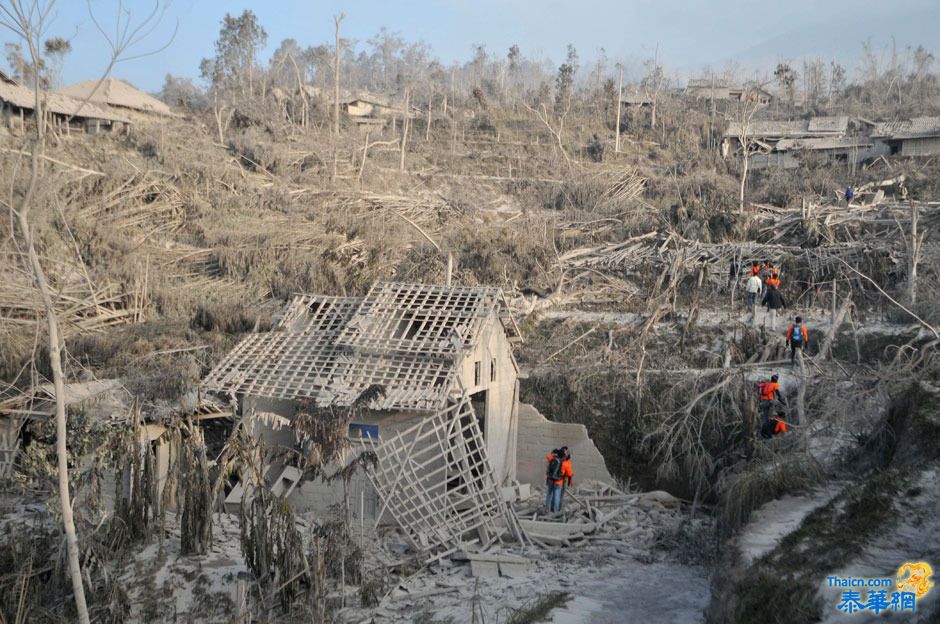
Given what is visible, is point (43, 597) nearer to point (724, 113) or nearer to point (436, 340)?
point (436, 340)

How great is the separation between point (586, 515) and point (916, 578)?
7740 mm

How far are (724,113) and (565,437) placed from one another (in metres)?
35.1

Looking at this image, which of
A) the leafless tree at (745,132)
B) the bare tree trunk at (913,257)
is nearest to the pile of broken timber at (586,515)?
the bare tree trunk at (913,257)

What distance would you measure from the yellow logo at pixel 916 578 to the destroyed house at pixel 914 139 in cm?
3288

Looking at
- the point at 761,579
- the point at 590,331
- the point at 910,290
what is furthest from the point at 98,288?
the point at 910,290

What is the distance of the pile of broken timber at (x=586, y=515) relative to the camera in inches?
548

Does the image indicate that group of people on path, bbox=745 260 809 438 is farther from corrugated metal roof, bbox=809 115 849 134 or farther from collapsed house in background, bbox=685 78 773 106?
collapsed house in background, bbox=685 78 773 106

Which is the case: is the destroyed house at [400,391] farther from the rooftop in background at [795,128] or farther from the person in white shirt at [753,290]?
the rooftop in background at [795,128]

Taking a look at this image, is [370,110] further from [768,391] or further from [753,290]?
[768,391]

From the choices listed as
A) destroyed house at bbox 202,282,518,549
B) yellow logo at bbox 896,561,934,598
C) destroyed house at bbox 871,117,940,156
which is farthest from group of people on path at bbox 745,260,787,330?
destroyed house at bbox 871,117,940,156

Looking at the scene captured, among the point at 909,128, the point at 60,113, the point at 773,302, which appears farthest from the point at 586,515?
the point at 909,128

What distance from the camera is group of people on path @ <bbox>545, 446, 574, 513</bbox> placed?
48.0 feet

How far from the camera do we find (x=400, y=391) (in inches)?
570

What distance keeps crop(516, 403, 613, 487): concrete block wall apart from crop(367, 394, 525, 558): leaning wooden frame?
3.47 metres
